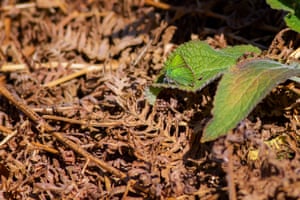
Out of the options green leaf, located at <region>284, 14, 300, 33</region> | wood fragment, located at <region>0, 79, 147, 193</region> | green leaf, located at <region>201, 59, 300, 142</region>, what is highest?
green leaf, located at <region>284, 14, 300, 33</region>

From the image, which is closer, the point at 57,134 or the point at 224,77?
the point at 224,77

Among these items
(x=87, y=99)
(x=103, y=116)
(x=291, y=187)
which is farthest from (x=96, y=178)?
(x=291, y=187)

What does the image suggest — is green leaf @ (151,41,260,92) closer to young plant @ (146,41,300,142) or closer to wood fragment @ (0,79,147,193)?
young plant @ (146,41,300,142)

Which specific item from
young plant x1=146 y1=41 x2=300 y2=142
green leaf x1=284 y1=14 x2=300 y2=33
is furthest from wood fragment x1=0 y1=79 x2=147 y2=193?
green leaf x1=284 y1=14 x2=300 y2=33

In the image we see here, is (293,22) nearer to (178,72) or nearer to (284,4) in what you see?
(284,4)

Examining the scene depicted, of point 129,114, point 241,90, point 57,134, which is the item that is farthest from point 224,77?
point 57,134

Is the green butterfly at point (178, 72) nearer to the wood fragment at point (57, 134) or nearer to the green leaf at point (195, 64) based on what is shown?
the green leaf at point (195, 64)

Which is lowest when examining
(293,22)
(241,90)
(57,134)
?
(57,134)

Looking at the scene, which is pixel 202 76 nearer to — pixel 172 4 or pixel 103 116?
pixel 103 116
